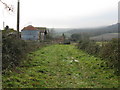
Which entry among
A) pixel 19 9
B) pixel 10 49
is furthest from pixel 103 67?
pixel 19 9

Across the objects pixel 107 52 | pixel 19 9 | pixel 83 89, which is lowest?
pixel 83 89

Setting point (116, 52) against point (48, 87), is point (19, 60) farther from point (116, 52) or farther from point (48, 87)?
point (116, 52)

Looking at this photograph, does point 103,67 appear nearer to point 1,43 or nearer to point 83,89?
point 83,89

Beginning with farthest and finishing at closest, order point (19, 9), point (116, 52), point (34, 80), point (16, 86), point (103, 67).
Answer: point (19, 9) < point (103, 67) < point (116, 52) < point (34, 80) < point (16, 86)

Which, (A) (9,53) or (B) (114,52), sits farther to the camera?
(B) (114,52)

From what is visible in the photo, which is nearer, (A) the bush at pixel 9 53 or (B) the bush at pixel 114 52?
(A) the bush at pixel 9 53

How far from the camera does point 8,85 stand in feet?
22.2

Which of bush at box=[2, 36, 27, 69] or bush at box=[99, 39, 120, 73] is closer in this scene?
bush at box=[2, 36, 27, 69]

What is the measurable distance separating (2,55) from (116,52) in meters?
6.34

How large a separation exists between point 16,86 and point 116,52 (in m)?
6.22

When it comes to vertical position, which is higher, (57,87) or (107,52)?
(107,52)

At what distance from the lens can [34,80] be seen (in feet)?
26.0

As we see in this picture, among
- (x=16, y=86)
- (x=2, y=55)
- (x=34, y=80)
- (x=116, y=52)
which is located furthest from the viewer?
(x=116, y=52)

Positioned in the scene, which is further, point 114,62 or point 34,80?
point 114,62
